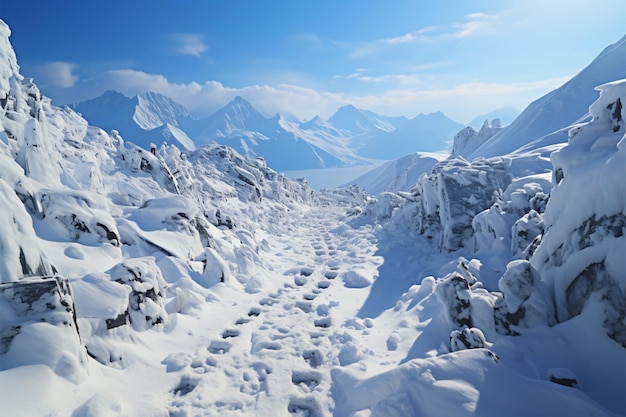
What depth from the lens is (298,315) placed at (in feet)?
27.2

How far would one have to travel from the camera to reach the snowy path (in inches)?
196

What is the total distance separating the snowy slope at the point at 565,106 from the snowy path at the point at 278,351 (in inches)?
1903

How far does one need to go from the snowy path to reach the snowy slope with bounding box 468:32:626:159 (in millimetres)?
48333

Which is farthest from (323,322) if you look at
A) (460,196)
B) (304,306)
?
(460,196)

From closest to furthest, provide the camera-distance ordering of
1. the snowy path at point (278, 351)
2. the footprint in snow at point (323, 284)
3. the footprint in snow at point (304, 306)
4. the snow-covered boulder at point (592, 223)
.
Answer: the snow-covered boulder at point (592, 223) → the snowy path at point (278, 351) → the footprint in snow at point (304, 306) → the footprint in snow at point (323, 284)

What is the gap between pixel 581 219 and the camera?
17.4 feet

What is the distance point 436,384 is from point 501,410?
0.73 m

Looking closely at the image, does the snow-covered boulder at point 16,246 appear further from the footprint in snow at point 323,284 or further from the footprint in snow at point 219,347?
the footprint in snow at point 323,284

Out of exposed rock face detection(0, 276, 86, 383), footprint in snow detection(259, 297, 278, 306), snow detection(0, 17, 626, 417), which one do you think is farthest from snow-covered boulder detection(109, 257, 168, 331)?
footprint in snow detection(259, 297, 278, 306)

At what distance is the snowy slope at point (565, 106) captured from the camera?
52.2m

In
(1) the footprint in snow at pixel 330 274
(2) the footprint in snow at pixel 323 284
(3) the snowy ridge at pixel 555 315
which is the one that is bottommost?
(1) the footprint in snow at pixel 330 274

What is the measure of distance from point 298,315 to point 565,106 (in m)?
70.1

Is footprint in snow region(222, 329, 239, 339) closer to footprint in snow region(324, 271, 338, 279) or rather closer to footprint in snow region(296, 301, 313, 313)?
footprint in snow region(296, 301, 313, 313)

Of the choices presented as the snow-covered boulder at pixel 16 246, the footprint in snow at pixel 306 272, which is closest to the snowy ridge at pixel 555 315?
the footprint in snow at pixel 306 272
